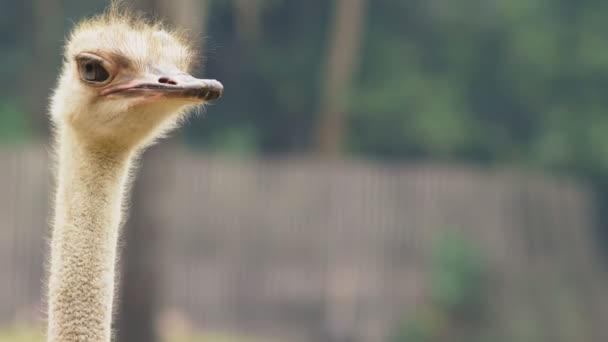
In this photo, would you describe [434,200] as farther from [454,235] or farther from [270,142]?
[270,142]

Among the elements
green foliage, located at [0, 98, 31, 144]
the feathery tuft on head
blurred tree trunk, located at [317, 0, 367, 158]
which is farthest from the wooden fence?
the feathery tuft on head

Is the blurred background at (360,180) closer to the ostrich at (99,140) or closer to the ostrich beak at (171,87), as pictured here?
the ostrich at (99,140)

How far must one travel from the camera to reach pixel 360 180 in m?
16.9

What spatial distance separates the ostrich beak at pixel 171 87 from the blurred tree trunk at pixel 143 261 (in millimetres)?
6348

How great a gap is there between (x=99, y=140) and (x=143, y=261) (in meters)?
6.38

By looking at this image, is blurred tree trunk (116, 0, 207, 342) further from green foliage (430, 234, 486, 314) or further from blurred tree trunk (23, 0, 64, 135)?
blurred tree trunk (23, 0, 64, 135)

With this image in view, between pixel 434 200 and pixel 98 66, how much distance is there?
46.2 feet

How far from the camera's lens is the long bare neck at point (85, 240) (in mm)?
3492

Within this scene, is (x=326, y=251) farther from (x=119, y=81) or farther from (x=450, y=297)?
(x=119, y=81)

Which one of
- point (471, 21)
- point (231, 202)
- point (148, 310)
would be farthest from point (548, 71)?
point (148, 310)

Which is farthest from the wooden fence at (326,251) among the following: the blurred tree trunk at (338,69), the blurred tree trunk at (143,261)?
the blurred tree trunk at (143,261)

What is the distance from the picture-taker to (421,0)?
875 inches

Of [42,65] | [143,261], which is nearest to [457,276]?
[42,65]

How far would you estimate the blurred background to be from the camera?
15727 mm
